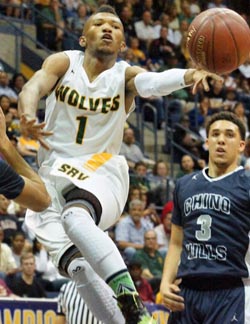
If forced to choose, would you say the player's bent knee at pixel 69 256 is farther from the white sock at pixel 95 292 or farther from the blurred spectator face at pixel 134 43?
the blurred spectator face at pixel 134 43

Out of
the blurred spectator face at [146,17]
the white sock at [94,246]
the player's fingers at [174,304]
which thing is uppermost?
the blurred spectator face at [146,17]

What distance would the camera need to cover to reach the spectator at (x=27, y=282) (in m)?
10.9

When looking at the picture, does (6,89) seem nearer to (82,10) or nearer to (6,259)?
(82,10)

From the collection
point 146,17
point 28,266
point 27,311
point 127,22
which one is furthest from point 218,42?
point 146,17

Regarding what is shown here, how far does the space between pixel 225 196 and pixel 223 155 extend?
0.30m

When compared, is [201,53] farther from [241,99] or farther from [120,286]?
[241,99]

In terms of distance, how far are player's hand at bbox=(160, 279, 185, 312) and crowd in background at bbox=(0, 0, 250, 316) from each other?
2.15 metres

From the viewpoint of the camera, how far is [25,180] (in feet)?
18.7

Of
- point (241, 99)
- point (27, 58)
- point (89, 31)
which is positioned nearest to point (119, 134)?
point (89, 31)

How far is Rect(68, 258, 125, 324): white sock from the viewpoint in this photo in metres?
6.84

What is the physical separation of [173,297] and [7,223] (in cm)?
572

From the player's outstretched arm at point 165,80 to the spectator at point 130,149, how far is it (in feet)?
25.7

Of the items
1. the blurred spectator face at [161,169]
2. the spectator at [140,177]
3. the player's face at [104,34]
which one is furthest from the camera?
the blurred spectator face at [161,169]

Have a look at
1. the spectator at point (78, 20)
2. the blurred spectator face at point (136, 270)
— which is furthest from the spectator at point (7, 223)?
the spectator at point (78, 20)
